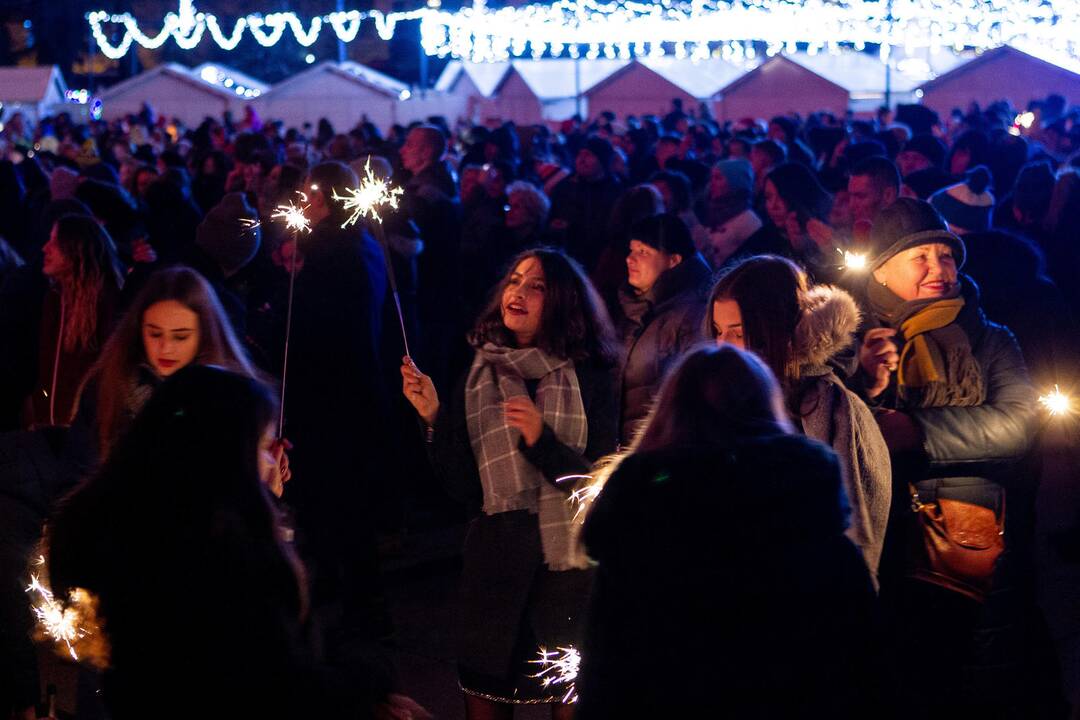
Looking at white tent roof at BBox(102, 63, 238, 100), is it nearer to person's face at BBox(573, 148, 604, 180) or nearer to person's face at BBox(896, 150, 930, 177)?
person's face at BBox(573, 148, 604, 180)

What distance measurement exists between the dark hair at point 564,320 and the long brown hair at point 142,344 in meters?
0.80

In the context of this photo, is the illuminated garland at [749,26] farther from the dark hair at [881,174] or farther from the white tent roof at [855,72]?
the dark hair at [881,174]

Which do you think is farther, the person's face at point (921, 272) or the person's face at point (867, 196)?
the person's face at point (867, 196)

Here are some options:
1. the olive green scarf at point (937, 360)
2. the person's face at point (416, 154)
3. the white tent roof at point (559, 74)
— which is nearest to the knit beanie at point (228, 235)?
the person's face at point (416, 154)

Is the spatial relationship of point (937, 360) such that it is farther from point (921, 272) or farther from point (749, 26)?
point (749, 26)

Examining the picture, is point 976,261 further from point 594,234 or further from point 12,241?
point 12,241

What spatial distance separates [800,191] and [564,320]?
3254 millimetres

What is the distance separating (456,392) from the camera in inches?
172

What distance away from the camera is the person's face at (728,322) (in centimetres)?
380

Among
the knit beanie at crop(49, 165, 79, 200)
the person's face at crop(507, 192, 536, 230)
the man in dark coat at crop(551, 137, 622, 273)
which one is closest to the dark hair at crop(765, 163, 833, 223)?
the person's face at crop(507, 192, 536, 230)

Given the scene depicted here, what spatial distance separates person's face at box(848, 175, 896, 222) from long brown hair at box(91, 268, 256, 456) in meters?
4.00

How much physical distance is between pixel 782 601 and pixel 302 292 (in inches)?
158

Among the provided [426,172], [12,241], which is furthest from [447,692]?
[12,241]

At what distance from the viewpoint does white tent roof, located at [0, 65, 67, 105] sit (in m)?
28.5
